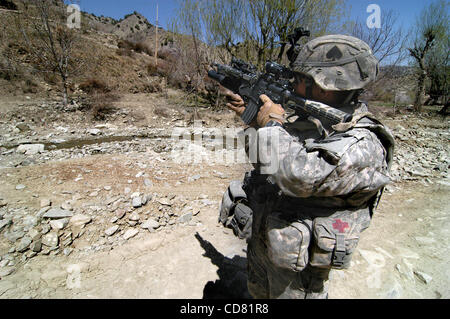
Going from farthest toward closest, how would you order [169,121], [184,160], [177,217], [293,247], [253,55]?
[253,55], [169,121], [184,160], [177,217], [293,247]

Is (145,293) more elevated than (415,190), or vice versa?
(415,190)

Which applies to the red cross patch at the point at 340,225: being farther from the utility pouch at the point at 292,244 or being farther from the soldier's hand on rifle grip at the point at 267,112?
the soldier's hand on rifle grip at the point at 267,112

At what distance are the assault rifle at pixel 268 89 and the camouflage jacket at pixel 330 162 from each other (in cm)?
26

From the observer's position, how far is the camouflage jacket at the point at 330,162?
106cm

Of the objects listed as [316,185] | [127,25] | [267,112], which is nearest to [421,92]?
[267,112]

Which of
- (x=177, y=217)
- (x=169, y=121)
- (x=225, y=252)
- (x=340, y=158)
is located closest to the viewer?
(x=340, y=158)

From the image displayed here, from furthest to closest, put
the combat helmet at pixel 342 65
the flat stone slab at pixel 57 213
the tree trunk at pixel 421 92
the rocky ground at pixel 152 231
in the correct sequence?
the tree trunk at pixel 421 92, the flat stone slab at pixel 57 213, the rocky ground at pixel 152 231, the combat helmet at pixel 342 65

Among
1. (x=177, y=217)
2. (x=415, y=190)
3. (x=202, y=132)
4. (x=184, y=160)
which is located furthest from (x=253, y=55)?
(x=177, y=217)

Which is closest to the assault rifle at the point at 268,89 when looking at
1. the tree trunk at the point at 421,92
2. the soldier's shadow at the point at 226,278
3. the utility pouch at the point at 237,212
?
the utility pouch at the point at 237,212

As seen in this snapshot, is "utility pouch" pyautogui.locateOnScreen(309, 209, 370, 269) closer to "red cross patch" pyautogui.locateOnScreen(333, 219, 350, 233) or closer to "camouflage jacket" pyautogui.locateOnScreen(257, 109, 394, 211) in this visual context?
"red cross patch" pyautogui.locateOnScreen(333, 219, 350, 233)

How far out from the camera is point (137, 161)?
16.4 ft
